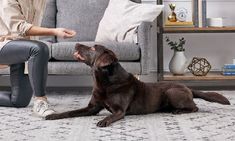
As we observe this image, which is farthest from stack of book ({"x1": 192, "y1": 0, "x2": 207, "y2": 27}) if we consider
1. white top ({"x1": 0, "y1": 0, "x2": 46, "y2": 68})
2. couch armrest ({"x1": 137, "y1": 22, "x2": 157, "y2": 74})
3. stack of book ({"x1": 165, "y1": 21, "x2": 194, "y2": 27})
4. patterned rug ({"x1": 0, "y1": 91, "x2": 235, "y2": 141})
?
white top ({"x1": 0, "y1": 0, "x2": 46, "y2": 68})

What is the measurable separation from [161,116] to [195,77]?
1.32 meters

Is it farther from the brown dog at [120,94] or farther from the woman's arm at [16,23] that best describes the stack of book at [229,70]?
the woman's arm at [16,23]

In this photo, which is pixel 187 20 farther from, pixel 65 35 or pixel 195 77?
pixel 65 35

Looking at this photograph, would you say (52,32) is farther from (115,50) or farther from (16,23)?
(115,50)

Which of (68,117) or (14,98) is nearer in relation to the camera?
(68,117)

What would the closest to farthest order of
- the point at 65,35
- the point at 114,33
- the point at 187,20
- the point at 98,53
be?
1. the point at 98,53
2. the point at 65,35
3. the point at 114,33
4. the point at 187,20

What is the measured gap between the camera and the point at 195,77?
3641 mm

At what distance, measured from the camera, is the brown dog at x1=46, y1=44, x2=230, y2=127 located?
2.22 meters

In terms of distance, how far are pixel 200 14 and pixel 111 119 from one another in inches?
79.0

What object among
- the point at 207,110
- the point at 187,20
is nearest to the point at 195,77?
the point at 187,20

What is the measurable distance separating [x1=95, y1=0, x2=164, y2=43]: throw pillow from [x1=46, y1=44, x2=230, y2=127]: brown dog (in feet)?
3.25

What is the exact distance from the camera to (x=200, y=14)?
384cm

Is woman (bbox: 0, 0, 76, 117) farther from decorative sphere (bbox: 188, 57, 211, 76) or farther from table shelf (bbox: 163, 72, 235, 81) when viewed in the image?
decorative sphere (bbox: 188, 57, 211, 76)

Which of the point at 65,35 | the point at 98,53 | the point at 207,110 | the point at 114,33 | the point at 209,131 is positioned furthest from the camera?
the point at 114,33
